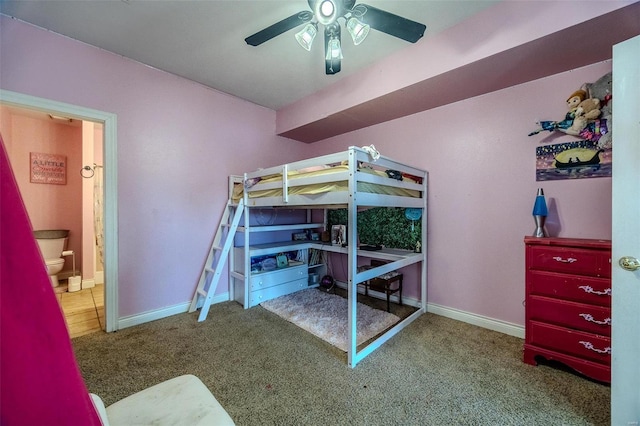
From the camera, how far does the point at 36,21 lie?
1.90 metres

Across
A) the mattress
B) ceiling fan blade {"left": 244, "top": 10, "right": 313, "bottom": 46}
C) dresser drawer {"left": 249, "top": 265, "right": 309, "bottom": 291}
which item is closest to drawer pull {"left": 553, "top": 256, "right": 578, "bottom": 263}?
the mattress

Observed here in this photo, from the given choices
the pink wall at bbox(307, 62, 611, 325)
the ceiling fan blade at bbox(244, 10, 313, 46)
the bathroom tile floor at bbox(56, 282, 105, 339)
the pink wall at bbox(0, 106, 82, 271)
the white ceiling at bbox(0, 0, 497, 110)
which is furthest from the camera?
the pink wall at bbox(0, 106, 82, 271)

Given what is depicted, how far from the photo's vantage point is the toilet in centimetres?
335

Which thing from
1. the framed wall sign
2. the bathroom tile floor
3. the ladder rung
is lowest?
the bathroom tile floor

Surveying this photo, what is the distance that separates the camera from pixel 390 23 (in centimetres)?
147

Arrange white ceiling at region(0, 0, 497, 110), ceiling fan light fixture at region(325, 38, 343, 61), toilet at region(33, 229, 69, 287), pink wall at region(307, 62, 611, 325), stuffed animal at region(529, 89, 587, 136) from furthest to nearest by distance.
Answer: toilet at region(33, 229, 69, 287) < pink wall at region(307, 62, 611, 325) < stuffed animal at region(529, 89, 587, 136) < white ceiling at region(0, 0, 497, 110) < ceiling fan light fixture at region(325, 38, 343, 61)

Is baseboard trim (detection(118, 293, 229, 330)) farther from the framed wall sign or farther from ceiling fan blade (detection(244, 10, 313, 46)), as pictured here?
the framed wall sign

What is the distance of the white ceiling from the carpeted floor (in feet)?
8.32

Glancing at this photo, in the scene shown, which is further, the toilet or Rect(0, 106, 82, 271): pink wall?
Rect(0, 106, 82, 271): pink wall

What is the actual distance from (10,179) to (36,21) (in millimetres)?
2599

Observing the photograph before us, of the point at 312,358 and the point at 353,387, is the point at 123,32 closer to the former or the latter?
the point at 312,358

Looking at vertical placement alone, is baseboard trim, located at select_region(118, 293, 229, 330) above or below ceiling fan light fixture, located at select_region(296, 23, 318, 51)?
below

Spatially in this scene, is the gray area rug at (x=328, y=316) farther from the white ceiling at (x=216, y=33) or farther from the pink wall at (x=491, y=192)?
the white ceiling at (x=216, y=33)

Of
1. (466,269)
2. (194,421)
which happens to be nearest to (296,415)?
(194,421)
